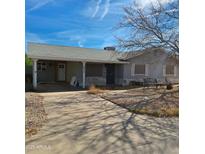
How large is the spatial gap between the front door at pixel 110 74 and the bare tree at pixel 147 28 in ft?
16.7

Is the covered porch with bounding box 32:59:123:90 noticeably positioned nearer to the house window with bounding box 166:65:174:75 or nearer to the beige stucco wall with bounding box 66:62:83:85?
the beige stucco wall with bounding box 66:62:83:85

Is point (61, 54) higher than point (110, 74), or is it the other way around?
point (61, 54)

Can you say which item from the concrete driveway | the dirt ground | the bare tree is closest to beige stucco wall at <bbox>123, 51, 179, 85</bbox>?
the bare tree

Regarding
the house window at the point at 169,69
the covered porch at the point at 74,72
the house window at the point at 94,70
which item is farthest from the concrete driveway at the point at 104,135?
the house window at the point at 169,69

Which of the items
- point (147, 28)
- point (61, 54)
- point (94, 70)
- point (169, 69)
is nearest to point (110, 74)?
point (94, 70)

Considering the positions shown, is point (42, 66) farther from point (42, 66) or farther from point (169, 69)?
point (169, 69)

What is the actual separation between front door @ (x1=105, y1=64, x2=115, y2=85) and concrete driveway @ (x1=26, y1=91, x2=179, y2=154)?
35.6 feet

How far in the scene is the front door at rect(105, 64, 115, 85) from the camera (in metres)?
16.7

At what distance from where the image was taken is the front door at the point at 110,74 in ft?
54.6

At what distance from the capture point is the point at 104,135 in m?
4.04

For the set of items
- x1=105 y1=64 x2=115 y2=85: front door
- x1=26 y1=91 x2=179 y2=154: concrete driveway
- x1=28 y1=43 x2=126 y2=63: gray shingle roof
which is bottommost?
x1=26 y1=91 x2=179 y2=154: concrete driveway

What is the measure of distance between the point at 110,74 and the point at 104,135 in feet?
42.0
